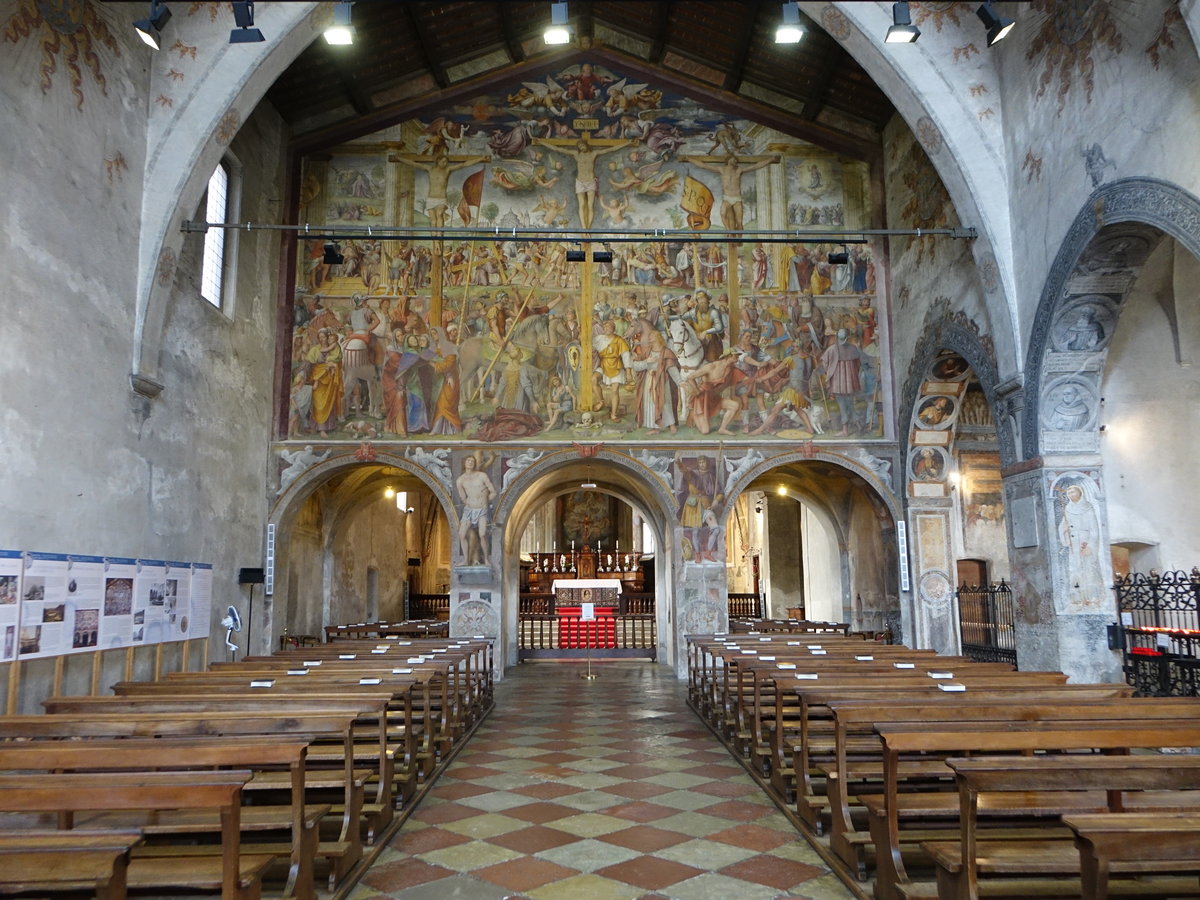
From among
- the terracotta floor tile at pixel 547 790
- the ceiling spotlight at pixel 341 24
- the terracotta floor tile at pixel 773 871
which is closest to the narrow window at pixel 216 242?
the ceiling spotlight at pixel 341 24

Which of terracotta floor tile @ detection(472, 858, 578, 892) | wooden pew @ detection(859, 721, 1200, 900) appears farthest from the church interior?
wooden pew @ detection(859, 721, 1200, 900)

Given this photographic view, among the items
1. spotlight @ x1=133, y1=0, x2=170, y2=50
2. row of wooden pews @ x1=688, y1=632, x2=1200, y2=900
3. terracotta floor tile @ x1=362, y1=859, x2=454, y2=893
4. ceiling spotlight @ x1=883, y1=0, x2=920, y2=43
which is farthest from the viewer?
ceiling spotlight @ x1=883, y1=0, x2=920, y2=43

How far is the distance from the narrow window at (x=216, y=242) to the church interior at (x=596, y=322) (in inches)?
3.7

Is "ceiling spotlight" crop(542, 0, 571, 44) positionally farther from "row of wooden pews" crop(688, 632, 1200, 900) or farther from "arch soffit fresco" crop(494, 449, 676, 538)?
"arch soffit fresco" crop(494, 449, 676, 538)

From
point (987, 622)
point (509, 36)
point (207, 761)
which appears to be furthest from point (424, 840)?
point (509, 36)

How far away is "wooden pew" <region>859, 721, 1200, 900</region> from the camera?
4.30 metres

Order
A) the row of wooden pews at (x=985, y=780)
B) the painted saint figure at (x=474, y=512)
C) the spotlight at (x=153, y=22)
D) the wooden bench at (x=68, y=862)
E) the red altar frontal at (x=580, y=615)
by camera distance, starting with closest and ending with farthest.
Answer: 1. the wooden bench at (x=68, y=862)
2. the row of wooden pews at (x=985, y=780)
3. the spotlight at (x=153, y=22)
4. the painted saint figure at (x=474, y=512)
5. the red altar frontal at (x=580, y=615)

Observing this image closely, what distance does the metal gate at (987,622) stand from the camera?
1511cm

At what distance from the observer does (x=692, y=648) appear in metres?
15.0

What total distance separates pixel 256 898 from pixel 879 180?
16.6 metres

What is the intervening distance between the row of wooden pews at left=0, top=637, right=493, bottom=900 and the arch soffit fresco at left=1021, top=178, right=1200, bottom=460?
26.2ft

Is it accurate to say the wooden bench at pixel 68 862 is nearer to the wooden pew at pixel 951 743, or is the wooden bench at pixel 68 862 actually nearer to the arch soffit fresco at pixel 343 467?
the wooden pew at pixel 951 743

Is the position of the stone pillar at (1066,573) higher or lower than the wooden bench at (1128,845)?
higher

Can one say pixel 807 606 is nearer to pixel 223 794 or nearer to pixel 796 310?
pixel 796 310
